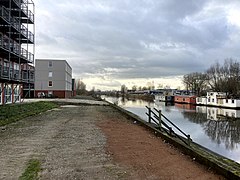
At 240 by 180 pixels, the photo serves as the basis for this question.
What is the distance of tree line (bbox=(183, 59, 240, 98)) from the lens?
67.4 metres

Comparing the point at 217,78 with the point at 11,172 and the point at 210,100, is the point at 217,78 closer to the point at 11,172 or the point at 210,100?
the point at 210,100

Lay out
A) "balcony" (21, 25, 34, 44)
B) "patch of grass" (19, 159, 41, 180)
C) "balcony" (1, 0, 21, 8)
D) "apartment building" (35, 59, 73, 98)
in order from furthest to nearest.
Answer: "apartment building" (35, 59, 73, 98), "balcony" (21, 25, 34, 44), "balcony" (1, 0, 21, 8), "patch of grass" (19, 159, 41, 180)

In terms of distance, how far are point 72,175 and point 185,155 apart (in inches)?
143

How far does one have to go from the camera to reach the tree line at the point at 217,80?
6738cm

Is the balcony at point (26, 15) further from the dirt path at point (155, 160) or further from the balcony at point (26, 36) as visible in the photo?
the dirt path at point (155, 160)

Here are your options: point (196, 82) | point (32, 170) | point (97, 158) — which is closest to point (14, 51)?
point (97, 158)

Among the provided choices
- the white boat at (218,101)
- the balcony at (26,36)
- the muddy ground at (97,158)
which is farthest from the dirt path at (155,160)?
the white boat at (218,101)

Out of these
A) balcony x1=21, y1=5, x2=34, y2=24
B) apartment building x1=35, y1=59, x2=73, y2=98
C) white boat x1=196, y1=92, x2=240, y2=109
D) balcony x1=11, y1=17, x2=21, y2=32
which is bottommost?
white boat x1=196, y1=92, x2=240, y2=109

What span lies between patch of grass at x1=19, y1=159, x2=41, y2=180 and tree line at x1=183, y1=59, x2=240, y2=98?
6403 centimetres

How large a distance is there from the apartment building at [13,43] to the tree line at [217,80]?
49.6m

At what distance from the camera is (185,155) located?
7988mm

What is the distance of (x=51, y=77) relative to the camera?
229 feet

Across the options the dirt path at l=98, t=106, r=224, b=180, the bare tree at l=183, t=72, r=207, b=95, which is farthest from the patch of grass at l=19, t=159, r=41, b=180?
the bare tree at l=183, t=72, r=207, b=95

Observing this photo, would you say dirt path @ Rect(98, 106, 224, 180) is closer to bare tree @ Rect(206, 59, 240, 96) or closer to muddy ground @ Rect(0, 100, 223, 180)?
muddy ground @ Rect(0, 100, 223, 180)
